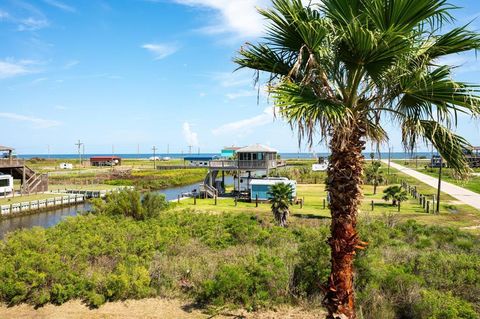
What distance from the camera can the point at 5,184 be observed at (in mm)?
41844

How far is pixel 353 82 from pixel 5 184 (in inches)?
1817

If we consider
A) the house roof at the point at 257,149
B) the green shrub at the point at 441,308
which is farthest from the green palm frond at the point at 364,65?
the house roof at the point at 257,149

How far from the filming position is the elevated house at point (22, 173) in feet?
143

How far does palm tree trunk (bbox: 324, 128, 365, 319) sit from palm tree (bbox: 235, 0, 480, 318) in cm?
2

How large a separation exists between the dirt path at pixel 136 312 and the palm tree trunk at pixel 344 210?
4.06 m

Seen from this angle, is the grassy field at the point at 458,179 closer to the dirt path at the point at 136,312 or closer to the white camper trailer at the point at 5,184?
the dirt path at the point at 136,312

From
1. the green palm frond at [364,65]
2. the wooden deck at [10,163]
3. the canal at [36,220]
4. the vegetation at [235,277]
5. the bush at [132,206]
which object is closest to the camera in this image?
the green palm frond at [364,65]

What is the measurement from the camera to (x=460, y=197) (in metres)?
38.6

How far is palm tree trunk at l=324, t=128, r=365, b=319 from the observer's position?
227 inches

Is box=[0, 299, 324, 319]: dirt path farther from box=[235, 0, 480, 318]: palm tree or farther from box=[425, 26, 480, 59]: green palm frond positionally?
box=[425, 26, 480, 59]: green palm frond

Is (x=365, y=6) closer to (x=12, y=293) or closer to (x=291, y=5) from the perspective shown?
(x=291, y=5)

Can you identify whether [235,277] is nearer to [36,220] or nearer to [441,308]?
[441,308]

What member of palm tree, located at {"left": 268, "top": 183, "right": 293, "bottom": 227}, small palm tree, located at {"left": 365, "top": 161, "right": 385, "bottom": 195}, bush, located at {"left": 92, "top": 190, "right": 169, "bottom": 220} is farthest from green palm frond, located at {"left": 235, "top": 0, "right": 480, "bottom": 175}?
small palm tree, located at {"left": 365, "top": 161, "right": 385, "bottom": 195}

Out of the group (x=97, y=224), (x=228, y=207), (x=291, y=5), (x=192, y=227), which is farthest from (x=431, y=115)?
(x=228, y=207)
